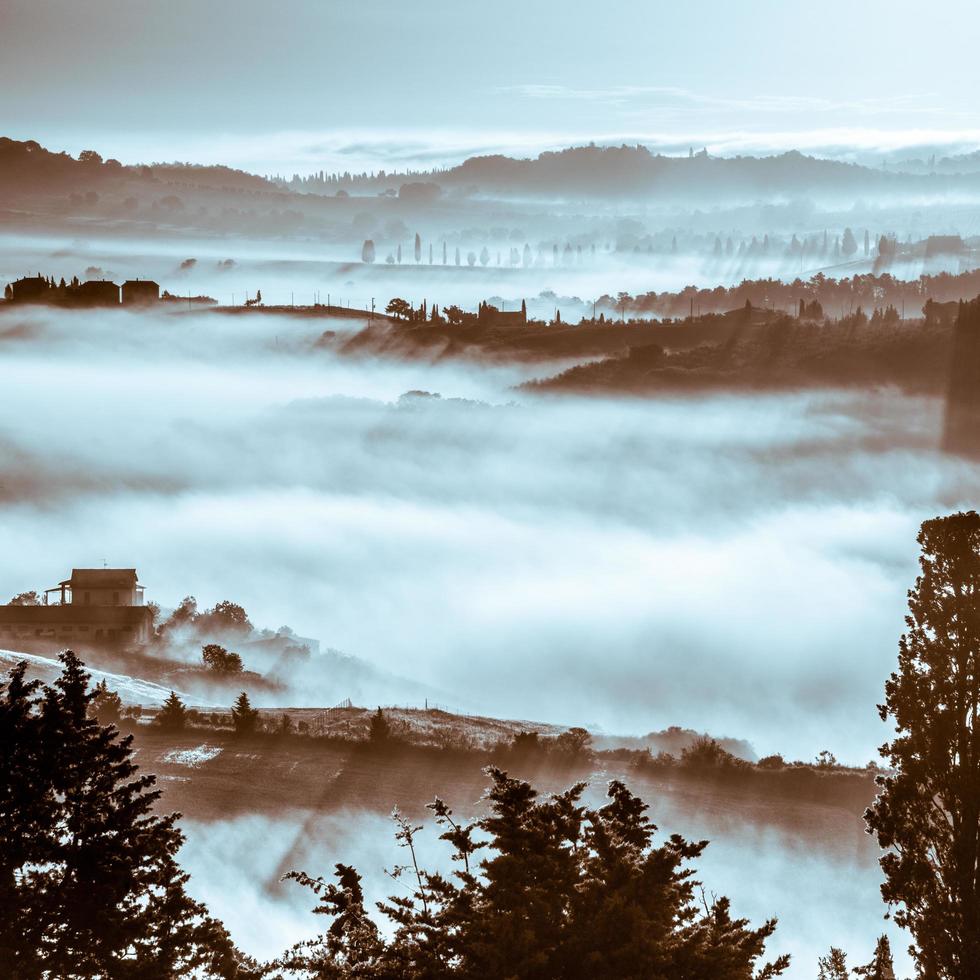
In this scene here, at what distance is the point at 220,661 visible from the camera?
181m

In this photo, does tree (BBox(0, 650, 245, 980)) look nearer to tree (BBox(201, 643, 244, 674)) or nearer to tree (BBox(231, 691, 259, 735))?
tree (BBox(231, 691, 259, 735))

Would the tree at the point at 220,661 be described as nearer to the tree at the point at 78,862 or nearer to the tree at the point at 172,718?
the tree at the point at 172,718

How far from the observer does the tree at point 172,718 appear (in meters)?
115

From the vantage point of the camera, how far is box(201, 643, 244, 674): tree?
178 meters

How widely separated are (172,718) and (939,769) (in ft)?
262

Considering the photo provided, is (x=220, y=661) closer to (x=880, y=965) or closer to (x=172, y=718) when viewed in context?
(x=172, y=718)

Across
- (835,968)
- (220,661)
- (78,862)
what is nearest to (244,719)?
(220,661)

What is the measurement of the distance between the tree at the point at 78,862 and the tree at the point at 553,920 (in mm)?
3857

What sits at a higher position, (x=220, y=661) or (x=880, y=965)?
(x=880, y=965)

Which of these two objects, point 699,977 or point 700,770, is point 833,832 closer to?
point 700,770

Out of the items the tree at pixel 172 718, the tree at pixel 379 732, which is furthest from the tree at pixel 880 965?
the tree at pixel 172 718

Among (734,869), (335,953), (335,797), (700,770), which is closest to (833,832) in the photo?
(734,869)

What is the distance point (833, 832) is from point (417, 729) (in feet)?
148

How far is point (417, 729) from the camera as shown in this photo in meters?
132
